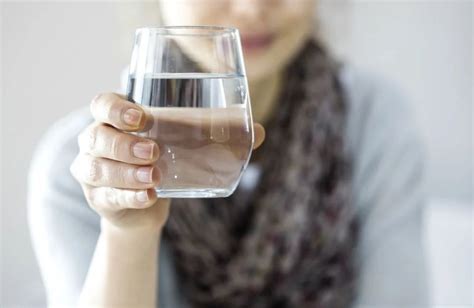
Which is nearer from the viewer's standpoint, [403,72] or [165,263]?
[165,263]

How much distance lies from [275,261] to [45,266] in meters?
0.48


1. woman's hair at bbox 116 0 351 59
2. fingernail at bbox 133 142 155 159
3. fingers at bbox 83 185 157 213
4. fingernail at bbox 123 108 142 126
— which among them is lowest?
fingers at bbox 83 185 157 213

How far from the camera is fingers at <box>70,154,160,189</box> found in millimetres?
537

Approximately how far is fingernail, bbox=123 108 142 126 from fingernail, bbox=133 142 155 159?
2 centimetres

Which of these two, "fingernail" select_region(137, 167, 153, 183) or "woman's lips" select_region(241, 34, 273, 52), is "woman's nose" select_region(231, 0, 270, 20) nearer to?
"woman's lips" select_region(241, 34, 273, 52)

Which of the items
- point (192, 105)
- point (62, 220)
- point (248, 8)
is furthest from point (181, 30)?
point (62, 220)

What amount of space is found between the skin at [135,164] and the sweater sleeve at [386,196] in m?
0.29

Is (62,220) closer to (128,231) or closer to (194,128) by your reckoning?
(128,231)

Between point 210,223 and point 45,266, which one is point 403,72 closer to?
point 210,223

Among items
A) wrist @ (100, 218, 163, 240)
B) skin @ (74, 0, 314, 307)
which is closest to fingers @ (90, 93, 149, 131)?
skin @ (74, 0, 314, 307)

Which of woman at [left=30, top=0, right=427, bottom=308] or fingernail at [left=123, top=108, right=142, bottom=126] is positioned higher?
fingernail at [left=123, top=108, right=142, bottom=126]

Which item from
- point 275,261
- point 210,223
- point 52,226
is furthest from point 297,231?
point 52,226

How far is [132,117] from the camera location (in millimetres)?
530

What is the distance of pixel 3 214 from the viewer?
198cm
